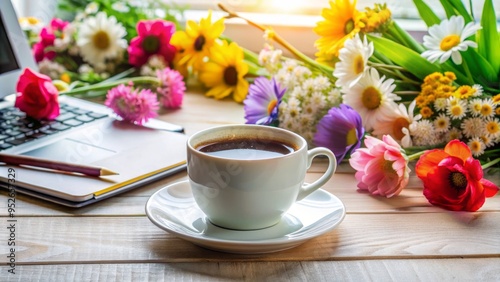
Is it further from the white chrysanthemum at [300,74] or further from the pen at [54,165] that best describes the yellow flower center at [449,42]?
the pen at [54,165]

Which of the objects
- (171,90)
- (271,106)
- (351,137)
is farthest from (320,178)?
(171,90)

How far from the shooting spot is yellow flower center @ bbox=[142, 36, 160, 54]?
57.0 inches

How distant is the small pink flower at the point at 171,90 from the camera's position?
1.30 m

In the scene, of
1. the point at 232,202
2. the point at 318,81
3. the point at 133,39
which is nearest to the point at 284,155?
the point at 232,202

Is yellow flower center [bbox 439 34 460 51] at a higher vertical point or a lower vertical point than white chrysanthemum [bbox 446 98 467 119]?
higher

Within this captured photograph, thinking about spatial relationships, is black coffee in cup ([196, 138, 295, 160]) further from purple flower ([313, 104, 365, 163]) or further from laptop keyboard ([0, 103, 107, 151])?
laptop keyboard ([0, 103, 107, 151])

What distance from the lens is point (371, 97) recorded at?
1.03 m

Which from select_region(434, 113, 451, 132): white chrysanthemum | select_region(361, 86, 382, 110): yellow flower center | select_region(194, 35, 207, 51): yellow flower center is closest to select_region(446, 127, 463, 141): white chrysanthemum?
select_region(434, 113, 451, 132): white chrysanthemum

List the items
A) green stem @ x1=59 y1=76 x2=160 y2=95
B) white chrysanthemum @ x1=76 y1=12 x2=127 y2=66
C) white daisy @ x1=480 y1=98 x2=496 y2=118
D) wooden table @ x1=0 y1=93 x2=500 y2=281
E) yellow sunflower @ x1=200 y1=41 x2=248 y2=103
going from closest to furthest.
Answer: wooden table @ x1=0 y1=93 x2=500 y2=281, white daisy @ x1=480 y1=98 x2=496 y2=118, green stem @ x1=59 y1=76 x2=160 y2=95, yellow sunflower @ x1=200 y1=41 x2=248 y2=103, white chrysanthemum @ x1=76 y1=12 x2=127 y2=66

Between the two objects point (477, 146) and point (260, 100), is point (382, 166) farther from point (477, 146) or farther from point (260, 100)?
point (260, 100)

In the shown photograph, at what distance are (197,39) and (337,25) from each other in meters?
0.37

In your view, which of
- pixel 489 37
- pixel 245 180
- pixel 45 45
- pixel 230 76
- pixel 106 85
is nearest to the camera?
pixel 245 180

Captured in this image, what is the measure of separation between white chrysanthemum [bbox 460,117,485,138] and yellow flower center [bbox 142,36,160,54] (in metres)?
0.70

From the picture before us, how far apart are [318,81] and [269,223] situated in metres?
0.41
